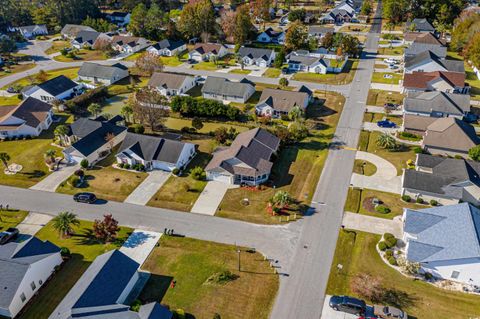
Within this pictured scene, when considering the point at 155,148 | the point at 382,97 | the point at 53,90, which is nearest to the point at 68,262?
the point at 155,148

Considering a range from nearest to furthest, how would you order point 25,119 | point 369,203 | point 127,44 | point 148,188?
point 369,203, point 148,188, point 25,119, point 127,44

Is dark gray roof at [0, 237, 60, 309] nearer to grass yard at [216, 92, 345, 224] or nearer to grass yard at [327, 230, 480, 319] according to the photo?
grass yard at [216, 92, 345, 224]

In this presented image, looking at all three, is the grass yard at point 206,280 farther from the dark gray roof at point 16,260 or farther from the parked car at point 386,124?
the parked car at point 386,124

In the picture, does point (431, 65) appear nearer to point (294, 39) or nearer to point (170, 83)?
point (294, 39)

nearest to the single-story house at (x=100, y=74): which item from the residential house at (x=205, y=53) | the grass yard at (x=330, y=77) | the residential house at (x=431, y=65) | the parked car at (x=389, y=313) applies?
the residential house at (x=205, y=53)

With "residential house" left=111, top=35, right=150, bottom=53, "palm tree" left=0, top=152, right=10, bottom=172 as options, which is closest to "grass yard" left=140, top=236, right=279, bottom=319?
"palm tree" left=0, top=152, right=10, bottom=172

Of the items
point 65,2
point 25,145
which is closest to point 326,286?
point 25,145

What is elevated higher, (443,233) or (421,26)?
(421,26)
